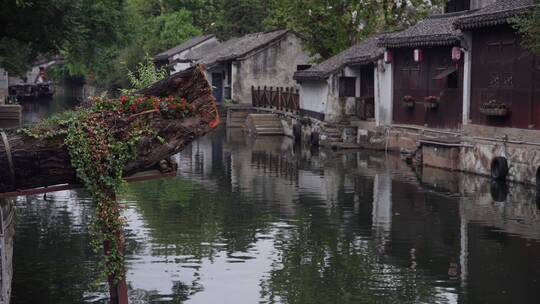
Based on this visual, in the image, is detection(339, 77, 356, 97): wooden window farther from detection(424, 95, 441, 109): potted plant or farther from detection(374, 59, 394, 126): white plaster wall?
detection(424, 95, 441, 109): potted plant

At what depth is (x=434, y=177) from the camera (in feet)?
91.4

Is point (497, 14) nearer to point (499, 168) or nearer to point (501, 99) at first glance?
point (501, 99)

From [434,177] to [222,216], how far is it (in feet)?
30.8

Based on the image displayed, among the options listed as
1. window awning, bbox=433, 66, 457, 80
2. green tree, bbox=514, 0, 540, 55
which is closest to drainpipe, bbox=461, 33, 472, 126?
window awning, bbox=433, 66, 457, 80

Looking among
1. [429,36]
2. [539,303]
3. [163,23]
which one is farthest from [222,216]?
[163,23]

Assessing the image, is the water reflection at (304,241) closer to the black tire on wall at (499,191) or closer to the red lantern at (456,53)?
the black tire on wall at (499,191)

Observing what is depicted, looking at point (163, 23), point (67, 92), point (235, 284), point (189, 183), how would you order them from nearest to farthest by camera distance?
point (235, 284) < point (189, 183) < point (163, 23) < point (67, 92)

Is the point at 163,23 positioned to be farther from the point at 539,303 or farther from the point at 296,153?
the point at 539,303

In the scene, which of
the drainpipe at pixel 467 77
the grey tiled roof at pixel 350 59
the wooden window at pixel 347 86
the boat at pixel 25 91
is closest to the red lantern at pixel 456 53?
the drainpipe at pixel 467 77

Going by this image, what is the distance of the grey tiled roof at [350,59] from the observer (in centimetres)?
3950

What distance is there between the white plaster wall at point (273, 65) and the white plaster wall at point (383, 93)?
726 inches

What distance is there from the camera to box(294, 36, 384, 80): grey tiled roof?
39500mm

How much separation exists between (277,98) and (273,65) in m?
7.89

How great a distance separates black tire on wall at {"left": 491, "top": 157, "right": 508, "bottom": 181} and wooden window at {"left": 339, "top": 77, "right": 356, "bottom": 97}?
1625 cm
